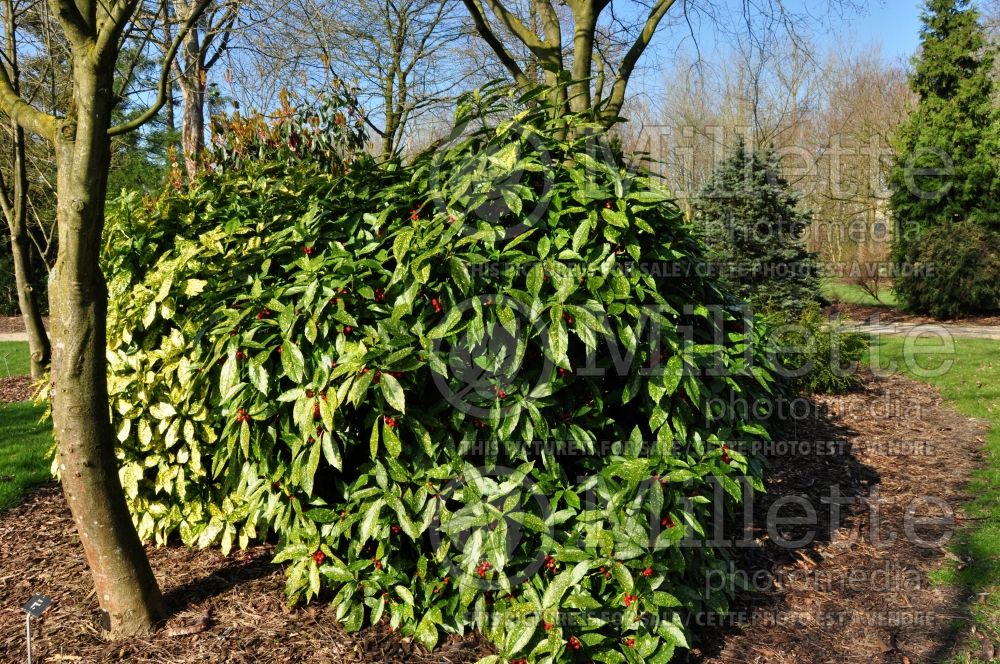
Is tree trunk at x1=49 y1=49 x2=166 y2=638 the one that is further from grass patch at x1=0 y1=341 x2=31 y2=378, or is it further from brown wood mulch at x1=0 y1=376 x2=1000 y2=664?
grass patch at x1=0 y1=341 x2=31 y2=378

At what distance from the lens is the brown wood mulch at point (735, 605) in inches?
106

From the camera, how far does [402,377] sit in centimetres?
247

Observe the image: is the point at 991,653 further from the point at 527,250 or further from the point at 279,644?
the point at 279,644

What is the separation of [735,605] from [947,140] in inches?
564

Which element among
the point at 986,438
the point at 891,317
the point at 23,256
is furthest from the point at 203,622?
the point at 891,317

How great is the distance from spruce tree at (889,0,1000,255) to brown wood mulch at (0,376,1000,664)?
36.2ft

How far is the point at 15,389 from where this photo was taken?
27.2ft

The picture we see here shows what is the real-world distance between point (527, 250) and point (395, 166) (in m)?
1.04

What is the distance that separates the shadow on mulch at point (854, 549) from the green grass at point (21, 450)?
13.4ft

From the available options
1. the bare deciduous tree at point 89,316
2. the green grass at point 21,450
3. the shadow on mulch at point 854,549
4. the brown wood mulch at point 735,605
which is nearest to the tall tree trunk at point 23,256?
the green grass at point 21,450

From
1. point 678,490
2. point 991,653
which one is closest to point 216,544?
point 678,490

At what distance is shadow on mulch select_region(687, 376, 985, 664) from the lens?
2.91 metres

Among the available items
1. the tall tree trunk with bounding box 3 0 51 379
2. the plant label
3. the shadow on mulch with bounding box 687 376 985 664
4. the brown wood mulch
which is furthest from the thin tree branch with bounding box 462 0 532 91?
the plant label

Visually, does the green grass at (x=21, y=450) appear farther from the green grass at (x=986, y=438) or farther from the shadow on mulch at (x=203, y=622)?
the green grass at (x=986, y=438)
